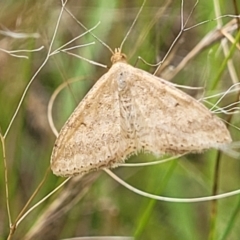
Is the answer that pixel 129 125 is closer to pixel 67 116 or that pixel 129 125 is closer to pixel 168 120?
pixel 168 120

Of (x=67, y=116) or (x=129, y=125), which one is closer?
(x=129, y=125)

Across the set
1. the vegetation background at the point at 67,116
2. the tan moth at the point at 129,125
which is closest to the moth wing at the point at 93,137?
the tan moth at the point at 129,125

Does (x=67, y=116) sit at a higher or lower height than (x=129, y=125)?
higher

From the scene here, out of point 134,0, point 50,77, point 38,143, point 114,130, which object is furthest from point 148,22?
point 114,130

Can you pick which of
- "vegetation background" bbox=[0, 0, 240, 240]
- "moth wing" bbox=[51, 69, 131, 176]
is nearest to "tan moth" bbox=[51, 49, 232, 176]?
"moth wing" bbox=[51, 69, 131, 176]

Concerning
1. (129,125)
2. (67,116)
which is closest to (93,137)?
(129,125)

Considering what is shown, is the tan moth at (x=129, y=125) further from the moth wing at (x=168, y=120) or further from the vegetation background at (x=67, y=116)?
the vegetation background at (x=67, y=116)
